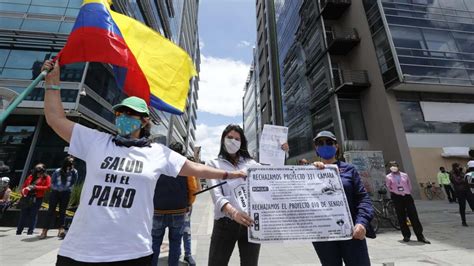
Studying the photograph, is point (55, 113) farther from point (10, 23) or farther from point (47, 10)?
point (10, 23)

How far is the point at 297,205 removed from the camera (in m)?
2.25

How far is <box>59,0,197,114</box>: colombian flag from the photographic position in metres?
2.81

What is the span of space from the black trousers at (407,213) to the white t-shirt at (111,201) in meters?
6.71

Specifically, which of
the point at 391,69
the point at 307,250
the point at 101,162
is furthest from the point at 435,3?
the point at 101,162

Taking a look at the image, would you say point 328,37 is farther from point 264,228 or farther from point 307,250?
point 264,228

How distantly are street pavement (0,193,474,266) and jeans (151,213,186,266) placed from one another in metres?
1.11

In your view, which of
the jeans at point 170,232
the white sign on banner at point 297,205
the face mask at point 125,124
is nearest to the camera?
the face mask at point 125,124

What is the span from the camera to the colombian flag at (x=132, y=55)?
281cm

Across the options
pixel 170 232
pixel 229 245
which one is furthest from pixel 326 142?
pixel 170 232

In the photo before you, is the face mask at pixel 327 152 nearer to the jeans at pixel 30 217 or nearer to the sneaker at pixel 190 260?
the sneaker at pixel 190 260

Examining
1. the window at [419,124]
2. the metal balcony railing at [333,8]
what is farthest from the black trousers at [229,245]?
the metal balcony railing at [333,8]

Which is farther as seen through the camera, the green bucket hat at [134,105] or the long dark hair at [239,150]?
the long dark hair at [239,150]

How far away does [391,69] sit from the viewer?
16906 millimetres

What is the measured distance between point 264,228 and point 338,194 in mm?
749
